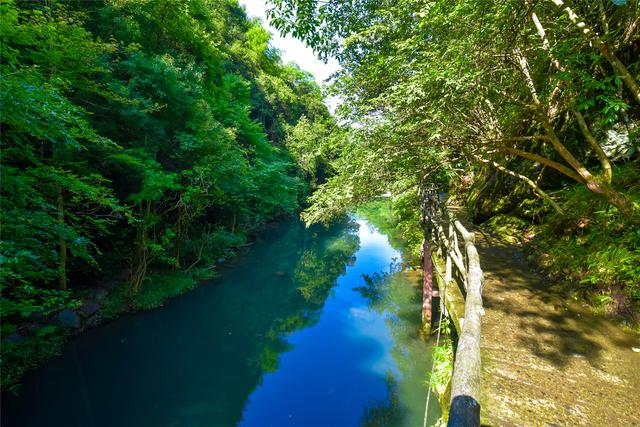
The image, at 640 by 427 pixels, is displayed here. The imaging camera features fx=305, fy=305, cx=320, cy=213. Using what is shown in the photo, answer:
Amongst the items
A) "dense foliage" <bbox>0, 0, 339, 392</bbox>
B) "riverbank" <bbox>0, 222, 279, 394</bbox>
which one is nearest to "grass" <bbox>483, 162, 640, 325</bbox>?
"dense foliage" <bbox>0, 0, 339, 392</bbox>

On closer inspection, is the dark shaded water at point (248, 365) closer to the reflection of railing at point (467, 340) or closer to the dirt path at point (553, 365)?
the reflection of railing at point (467, 340)

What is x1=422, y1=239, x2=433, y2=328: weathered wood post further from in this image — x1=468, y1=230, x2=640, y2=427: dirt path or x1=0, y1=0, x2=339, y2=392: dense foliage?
x1=0, y1=0, x2=339, y2=392: dense foliage


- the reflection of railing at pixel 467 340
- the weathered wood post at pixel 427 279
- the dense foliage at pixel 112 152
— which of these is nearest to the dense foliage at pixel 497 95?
the dense foliage at pixel 112 152

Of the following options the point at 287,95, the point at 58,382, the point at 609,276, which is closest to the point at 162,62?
the point at 58,382

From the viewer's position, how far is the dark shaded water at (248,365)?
6570 millimetres

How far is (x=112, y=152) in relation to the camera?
8.80m

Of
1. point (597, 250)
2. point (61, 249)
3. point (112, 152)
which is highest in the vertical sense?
point (112, 152)

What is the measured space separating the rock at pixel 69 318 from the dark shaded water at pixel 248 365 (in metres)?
0.46

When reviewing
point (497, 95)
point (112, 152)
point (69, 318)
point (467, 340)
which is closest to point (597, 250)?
point (497, 95)

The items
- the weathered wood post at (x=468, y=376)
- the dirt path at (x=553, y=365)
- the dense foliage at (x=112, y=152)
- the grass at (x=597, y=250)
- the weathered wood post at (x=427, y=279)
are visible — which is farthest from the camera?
the weathered wood post at (x=427, y=279)

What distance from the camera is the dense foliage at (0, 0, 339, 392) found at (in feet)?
17.1

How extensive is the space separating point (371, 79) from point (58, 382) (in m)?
9.82

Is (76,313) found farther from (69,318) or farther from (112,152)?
(112,152)

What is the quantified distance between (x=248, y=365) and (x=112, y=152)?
723 cm
